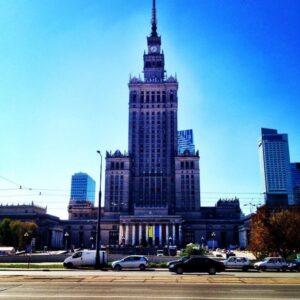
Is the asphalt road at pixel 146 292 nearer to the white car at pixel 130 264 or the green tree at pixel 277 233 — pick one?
the white car at pixel 130 264

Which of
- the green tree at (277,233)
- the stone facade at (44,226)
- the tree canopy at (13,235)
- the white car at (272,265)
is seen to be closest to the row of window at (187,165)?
the stone facade at (44,226)

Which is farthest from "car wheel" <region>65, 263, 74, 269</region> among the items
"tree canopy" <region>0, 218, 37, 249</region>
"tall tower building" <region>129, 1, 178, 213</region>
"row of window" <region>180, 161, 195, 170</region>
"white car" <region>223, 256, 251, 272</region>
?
"row of window" <region>180, 161, 195, 170</region>

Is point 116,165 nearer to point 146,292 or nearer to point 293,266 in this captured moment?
point 293,266

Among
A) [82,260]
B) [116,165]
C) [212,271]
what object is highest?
[116,165]

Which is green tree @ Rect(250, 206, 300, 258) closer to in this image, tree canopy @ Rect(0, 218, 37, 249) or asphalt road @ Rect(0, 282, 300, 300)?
asphalt road @ Rect(0, 282, 300, 300)

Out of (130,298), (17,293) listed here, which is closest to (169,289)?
(130,298)

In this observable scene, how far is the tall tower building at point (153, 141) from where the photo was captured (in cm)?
15300

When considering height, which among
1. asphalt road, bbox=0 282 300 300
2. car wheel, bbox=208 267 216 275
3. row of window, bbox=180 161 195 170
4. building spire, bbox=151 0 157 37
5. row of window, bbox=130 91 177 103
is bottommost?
asphalt road, bbox=0 282 300 300

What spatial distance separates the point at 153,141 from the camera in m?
156

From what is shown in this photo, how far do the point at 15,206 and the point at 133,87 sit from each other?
73.0 m

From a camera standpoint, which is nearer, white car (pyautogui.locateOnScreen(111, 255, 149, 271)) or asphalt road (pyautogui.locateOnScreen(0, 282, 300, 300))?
asphalt road (pyautogui.locateOnScreen(0, 282, 300, 300))

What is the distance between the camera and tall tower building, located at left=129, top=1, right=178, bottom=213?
153 metres

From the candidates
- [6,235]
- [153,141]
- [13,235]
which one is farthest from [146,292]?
[153,141]

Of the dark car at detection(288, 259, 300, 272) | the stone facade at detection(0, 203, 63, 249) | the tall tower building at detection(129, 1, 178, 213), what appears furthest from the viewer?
the tall tower building at detection(129, 1, 178, 213)
